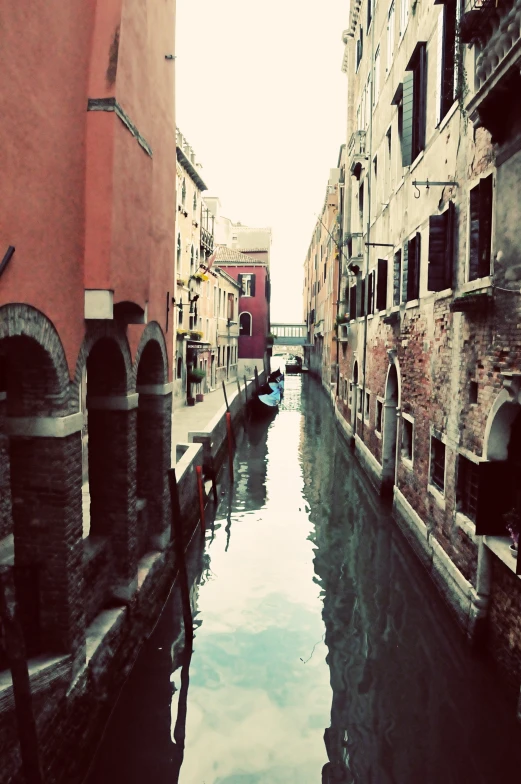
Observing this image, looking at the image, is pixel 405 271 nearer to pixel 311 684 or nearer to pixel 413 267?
pixel 413 267

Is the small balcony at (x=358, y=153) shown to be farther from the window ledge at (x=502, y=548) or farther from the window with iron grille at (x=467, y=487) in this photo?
the window ledge at (x=502, y=548)

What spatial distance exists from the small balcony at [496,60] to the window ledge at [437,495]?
4.39 meters

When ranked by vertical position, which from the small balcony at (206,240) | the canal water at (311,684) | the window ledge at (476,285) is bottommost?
the canal water at (311,684)

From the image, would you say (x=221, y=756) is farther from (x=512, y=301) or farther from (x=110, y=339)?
(x=512, y=301)

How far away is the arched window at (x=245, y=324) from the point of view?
4006 cm

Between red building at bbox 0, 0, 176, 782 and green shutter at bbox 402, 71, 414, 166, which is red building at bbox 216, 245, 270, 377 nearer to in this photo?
green shutter at bbox 402, 71, 414, 166

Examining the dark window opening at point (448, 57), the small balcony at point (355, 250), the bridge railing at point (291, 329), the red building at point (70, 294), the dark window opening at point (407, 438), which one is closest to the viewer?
the red building at point (70, 294)

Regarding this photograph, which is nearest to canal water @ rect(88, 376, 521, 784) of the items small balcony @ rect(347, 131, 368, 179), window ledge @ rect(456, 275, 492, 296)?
window ledge @ rect(456, 275, 492, 296)

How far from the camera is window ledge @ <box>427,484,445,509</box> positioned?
25.6ft

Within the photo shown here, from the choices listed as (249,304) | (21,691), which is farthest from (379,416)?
(249,304)

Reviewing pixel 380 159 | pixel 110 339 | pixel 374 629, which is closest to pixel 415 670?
pixel 374 629

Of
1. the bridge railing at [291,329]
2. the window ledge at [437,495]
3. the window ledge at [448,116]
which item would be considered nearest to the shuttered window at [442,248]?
the window ledge at [448,116]

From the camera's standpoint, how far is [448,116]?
7.72 m

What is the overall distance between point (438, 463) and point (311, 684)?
3.52 meters
